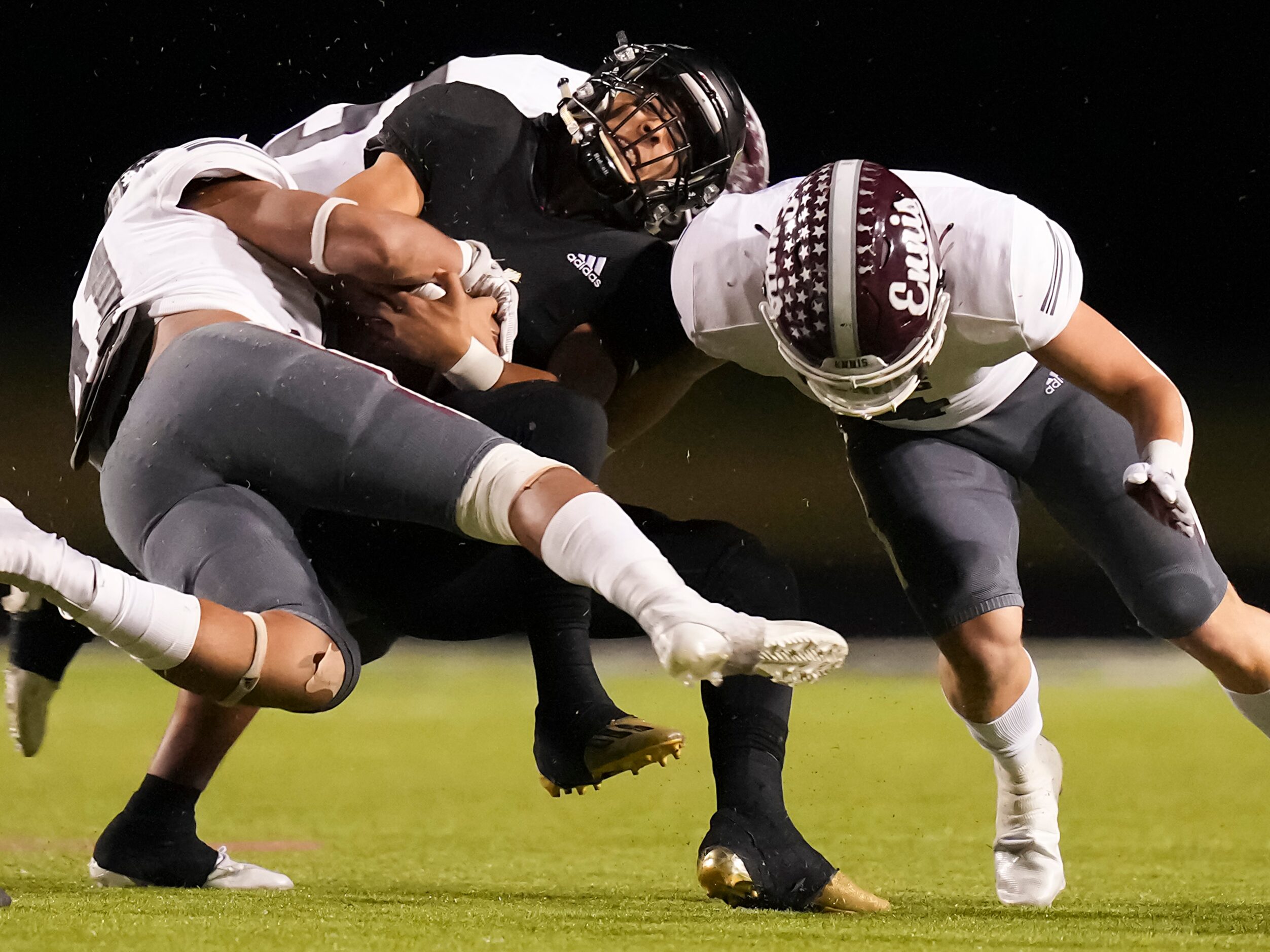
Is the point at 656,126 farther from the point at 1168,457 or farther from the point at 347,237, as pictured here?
the point at 1168,457

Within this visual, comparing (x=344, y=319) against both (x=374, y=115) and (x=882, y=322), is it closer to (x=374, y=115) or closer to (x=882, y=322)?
(x=374, y=115)

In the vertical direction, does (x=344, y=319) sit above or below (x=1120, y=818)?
above

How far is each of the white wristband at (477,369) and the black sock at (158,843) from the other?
921mm

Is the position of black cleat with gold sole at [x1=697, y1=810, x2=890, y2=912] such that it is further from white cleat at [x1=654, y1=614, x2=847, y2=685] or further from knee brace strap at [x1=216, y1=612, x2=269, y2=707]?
knee brace strap at [x1=216, y1=612, x2=269, y2=707]

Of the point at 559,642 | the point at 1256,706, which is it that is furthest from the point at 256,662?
the point at 1256,706

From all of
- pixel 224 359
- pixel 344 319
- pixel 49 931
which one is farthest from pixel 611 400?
pixel 49 931

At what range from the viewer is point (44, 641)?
2.86m

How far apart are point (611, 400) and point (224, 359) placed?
2.49 ft

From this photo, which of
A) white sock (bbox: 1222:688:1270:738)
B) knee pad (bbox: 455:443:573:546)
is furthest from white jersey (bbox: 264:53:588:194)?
white sock (bbox: 1222:688:1270:738)

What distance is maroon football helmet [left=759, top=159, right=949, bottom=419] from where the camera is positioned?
2.39 meters

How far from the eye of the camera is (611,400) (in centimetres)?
282

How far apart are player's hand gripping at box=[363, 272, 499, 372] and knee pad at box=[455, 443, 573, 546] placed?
17.6 inches

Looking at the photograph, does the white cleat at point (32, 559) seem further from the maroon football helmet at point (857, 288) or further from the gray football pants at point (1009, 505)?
the gray football pants at point (1009, 505)

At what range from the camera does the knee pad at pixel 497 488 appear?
84.2 inches
